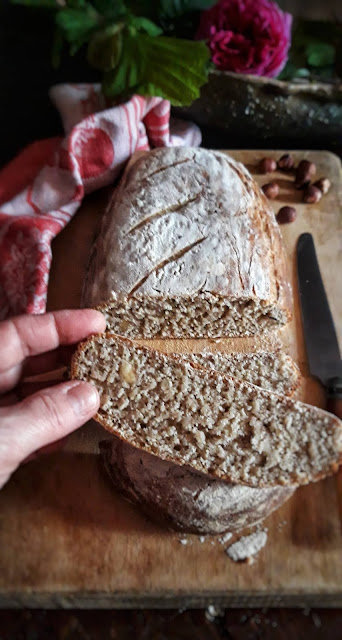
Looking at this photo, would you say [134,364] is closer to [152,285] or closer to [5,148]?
[152,285]

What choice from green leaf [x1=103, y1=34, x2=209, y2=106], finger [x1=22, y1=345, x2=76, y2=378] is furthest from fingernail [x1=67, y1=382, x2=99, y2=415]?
green leaf [x1=103, y1=34, x2=209, y2=106]

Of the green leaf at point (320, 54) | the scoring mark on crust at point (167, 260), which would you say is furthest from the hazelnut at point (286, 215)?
the green leaf at point (320, 54)

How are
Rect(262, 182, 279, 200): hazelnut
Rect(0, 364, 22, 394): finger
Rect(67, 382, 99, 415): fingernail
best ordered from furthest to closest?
1. Rect(262, 182, 279, 200): hazelnut
2. Rect(0, 364, 22, 394): finger
3. Rect(67, 382, 99, 415): fingernail

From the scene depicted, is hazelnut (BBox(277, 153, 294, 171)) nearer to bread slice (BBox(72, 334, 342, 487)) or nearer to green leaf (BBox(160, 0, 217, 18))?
green leaf (BBox(160, 0, 217, 18))

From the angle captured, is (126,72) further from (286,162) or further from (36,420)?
(36,420)

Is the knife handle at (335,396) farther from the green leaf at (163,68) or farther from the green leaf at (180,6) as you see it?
the green leaf at (180,6)

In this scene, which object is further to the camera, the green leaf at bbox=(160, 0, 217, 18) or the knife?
the green leaf at bbox=(160, 0, 217, 18)
